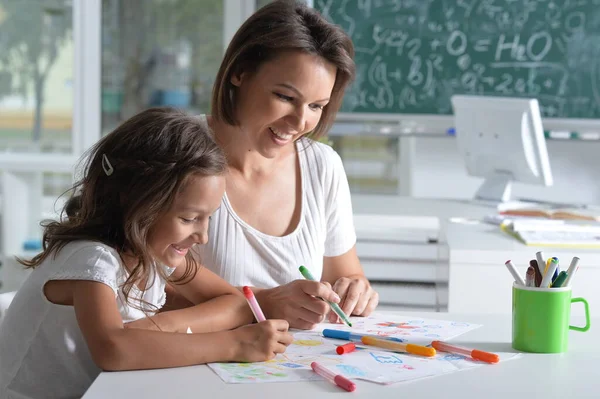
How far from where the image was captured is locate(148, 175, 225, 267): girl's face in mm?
1372

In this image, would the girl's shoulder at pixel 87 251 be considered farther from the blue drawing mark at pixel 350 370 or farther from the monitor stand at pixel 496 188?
the monitor stand at pixel 496 188

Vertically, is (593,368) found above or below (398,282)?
above

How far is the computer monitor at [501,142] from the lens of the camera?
327cm

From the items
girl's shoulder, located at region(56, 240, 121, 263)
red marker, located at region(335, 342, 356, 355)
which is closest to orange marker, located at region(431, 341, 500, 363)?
red marker, located at region(335, 342, 356, 355)

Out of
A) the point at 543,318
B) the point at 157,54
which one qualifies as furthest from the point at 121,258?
the point at 157,54

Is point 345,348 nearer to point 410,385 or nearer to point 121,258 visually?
point 410,385

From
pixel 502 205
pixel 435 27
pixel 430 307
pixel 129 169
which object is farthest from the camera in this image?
pixel 435 27

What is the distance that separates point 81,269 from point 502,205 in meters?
2.30

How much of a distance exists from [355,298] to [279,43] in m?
0.53

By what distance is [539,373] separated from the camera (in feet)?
4.18

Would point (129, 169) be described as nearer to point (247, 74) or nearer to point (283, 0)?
point (247, 74)

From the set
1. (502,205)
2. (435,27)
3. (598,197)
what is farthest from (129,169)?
(598,197)

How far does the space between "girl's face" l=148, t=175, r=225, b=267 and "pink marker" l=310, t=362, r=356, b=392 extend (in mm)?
293

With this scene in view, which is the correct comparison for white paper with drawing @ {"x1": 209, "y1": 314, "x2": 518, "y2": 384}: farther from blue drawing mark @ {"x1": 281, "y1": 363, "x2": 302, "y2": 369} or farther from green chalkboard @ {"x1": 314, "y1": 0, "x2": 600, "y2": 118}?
green chalkboard @ {"x1": 314, "y1": 0, "x2": 600, "y2": 118}
